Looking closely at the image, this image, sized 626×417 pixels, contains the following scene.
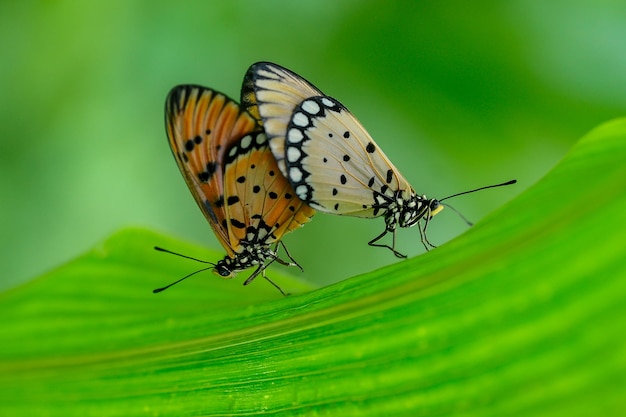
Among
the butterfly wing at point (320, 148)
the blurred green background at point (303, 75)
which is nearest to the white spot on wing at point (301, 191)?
the butterfly wing at point (320, 148)

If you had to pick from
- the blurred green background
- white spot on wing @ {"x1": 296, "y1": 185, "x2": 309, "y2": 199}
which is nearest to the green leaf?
white spot on wing @ {"x1": 296, "y1": 185, "x2": 309, "y2": 199}

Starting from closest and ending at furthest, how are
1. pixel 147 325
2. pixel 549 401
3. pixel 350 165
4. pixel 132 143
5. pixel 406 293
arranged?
1. pixel 549 401
2. pixel 406 293
3. pixel 147 325
4. pixel 350 165
5. pixel 132 143

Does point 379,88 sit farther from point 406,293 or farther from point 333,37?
point 406,293

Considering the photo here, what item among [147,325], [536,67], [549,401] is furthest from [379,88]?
[549,401]

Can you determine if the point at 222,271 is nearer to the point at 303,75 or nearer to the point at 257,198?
the point at 257,198

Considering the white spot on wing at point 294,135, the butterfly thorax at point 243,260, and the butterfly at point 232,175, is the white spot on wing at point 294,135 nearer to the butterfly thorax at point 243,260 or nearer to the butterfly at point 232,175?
the butterfly at point 232,175

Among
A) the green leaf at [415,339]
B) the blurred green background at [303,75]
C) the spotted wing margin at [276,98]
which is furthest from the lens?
the blurred green background at [303,75]
